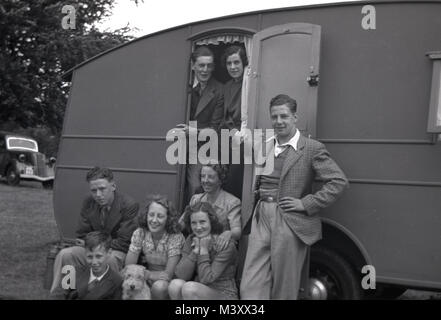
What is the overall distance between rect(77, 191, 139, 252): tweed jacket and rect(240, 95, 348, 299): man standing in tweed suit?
117 centimetres

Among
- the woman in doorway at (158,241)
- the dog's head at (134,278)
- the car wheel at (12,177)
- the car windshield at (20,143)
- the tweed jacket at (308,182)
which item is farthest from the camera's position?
the car windshield at (20,143)

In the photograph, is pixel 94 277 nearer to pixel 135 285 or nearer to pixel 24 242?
pixel 135 285

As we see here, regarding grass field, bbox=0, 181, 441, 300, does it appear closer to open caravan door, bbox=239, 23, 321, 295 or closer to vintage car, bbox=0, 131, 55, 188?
open caravan door, bbox=239, 23, 321, 295

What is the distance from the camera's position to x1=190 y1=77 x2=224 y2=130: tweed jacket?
17.7 feet

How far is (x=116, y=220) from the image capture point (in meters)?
4.98

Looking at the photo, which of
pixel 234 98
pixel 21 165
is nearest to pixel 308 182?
pixel 234 98

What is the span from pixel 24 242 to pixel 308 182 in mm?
4989

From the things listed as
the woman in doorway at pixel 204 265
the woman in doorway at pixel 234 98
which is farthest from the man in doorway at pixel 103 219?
the woman in doorway at pixel 234 98

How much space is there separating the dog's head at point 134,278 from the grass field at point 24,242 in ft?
4.03

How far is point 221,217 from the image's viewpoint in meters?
4.66

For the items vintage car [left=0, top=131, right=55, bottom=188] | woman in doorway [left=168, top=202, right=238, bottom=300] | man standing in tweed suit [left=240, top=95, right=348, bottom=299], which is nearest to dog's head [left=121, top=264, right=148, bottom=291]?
woman in doorway [left=168, top=202, right=238, bottom=300]

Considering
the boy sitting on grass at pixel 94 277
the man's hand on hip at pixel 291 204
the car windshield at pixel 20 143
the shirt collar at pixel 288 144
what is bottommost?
the boy sitting on grass at pixel 94 277

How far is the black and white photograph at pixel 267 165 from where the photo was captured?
4199mm

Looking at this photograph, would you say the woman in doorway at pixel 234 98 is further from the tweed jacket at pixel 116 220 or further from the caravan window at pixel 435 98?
the caravan window at pixel 435 98
